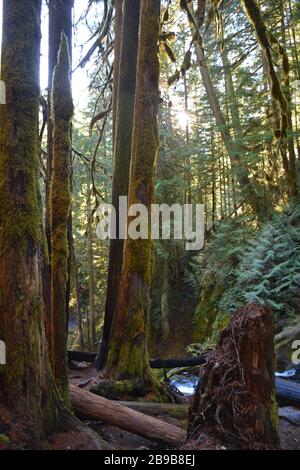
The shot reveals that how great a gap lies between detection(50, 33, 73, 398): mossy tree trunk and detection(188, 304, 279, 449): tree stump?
5.68 feet

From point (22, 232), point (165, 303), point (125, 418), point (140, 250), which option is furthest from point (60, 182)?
point (165, 303)

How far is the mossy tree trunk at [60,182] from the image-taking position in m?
4.42

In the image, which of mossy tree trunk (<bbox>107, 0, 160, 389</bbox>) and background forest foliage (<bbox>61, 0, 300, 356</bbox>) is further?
background forest foliage (<bbox>61, 0, 300, 356</bbox>)

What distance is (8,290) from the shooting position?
3.34 metres

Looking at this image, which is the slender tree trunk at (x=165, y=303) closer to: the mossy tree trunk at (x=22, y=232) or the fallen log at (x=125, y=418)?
the fallen log at (x=125, y=418)

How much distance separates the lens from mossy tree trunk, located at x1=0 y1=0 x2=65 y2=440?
329cm

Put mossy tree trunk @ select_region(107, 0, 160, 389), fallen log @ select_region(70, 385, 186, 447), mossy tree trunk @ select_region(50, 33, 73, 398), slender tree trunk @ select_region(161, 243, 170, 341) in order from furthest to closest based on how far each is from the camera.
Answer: slender tree trunk @ select_region(161, 243, 170, 341), mossy tree trunk @ select_region(107, 0, 160, 389), mossy tree trunk @ select_region(50, 33, 73, 398), fallen log @ select_region(70, 385, 186, 447)

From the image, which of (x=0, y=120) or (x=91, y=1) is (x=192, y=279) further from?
(x=0, y=120)

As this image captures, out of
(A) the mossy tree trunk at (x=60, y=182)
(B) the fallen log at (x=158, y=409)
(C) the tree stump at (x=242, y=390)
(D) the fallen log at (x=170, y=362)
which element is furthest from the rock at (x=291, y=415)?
(A) the mossy tree trunk at (x=60, y=182)

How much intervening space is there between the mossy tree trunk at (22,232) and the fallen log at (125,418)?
941 millimetres

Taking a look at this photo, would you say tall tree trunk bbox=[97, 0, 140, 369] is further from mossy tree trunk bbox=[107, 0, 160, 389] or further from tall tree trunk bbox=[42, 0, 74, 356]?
tall tree trunk bbox=[42, 0, 74, 356]

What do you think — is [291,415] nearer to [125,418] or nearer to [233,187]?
[125,418]

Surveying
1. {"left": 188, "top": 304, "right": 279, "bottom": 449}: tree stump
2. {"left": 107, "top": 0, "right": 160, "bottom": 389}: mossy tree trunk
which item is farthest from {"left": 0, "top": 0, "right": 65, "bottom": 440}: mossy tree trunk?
{"left": 107, "top": 0, "right": 160, "bottom": 389}: mossy tree trunk

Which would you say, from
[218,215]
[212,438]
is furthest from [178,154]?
[212,438]
